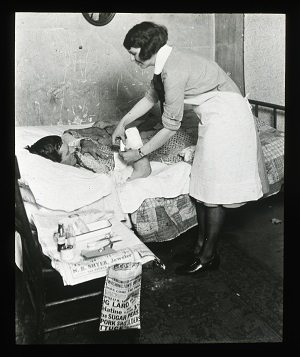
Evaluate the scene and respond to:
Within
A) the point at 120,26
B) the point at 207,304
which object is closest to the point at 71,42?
the point at 120,26

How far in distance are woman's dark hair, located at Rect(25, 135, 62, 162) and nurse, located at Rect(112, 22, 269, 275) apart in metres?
0.59

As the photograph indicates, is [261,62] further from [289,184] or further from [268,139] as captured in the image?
[289,184]

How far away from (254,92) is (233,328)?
9.04 feet

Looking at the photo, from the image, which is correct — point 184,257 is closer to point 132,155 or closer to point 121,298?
point 132,155

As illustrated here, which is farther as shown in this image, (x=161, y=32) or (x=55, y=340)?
(x=161, y=32)

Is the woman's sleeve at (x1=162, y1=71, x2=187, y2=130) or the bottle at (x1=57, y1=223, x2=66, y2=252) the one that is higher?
the woman's sleeve at (x1=162, y1=71, x2=187, y2=130)

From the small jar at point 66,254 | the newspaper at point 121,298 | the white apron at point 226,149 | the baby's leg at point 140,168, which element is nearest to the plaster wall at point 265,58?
the white apron at point 226,149

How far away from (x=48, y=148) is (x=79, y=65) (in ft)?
5.93

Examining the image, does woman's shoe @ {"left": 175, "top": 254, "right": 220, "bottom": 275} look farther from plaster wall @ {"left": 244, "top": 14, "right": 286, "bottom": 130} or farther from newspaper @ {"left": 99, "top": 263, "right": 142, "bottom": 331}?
plaster wall @ {"left": 244, "top": 14, "right": 286, "bottom": 130}

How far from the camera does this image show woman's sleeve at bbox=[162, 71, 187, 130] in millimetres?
2361

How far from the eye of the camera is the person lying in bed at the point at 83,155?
2928 mm

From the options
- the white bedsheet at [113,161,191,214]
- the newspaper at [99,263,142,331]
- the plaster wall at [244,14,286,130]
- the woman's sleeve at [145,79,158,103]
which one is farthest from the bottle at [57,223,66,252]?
the plaster wall at [244,14,286,130]

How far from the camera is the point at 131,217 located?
2787 mm

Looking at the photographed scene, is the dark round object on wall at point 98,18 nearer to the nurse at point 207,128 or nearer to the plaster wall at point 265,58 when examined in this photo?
the plaster wall at point 265,58
